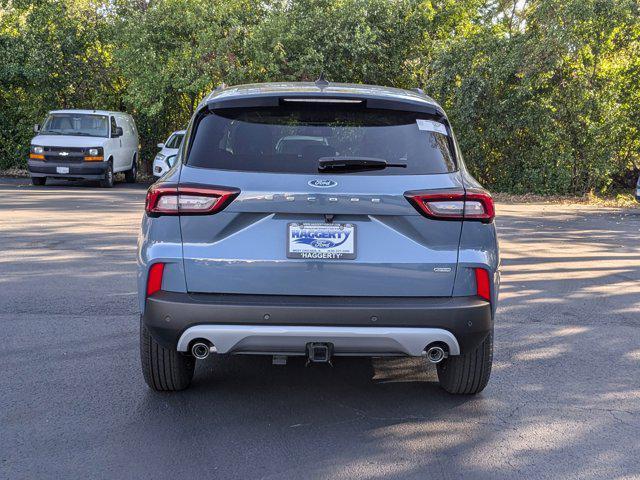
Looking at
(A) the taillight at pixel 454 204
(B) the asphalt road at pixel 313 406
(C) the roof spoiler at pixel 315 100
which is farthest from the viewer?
(C) the roof spoiler at pixel 315 100

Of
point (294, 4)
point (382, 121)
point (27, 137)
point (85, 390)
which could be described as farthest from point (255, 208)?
point (27, 137)

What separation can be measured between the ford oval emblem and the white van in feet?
60.0

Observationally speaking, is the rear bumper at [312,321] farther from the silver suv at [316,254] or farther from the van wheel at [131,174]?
the van wheel at [131,174]

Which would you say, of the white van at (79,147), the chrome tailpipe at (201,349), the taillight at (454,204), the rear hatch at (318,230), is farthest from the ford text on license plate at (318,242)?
the white van at (79,147)

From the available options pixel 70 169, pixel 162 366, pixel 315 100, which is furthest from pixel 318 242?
pixel 70 169

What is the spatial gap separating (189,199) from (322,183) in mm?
690

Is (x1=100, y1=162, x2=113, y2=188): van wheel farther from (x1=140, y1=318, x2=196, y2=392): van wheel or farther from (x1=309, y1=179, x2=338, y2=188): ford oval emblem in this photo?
(x1=309, y1=179, x2=338, y2=188): ford oval emblem

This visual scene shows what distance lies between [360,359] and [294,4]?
21161mm

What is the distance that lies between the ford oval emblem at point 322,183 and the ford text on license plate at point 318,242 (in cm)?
20

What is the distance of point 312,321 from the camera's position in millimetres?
4305

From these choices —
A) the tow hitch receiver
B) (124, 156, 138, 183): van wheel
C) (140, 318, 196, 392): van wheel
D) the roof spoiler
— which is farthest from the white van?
the tow hitch receiver

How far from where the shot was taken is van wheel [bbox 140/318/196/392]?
4.88m

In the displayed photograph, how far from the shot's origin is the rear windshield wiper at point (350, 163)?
14.6 feet

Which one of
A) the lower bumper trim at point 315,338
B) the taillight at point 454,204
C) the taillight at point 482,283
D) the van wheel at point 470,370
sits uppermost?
the taillight at point 454,204
